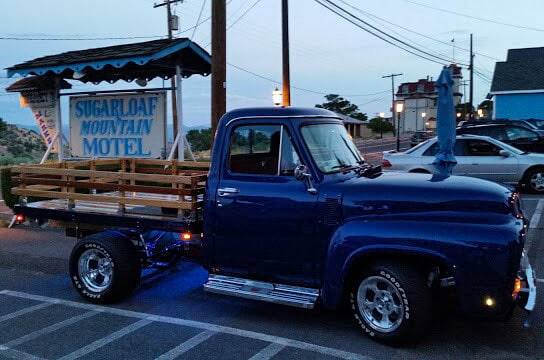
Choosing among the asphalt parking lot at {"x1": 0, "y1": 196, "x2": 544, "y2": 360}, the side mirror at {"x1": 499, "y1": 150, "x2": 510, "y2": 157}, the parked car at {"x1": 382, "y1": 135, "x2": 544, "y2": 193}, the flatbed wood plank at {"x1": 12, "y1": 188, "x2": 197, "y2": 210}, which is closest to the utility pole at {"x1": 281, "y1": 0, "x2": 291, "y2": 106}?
the parked car at {"x1": 382, "y1": 135, "x2": 544, "y2": 193}

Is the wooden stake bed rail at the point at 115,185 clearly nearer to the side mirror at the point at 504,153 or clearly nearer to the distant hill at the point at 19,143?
the side mirror at the point at 504,153

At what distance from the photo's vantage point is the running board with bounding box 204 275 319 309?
4957 mm

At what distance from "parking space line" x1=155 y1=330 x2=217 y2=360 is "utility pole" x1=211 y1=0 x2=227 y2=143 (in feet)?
17.7

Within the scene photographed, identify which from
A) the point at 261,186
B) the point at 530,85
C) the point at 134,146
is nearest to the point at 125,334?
the point at 261,186

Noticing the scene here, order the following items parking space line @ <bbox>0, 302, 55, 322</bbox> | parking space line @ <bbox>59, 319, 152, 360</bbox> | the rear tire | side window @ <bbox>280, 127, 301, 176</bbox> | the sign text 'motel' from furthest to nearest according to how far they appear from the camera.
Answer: the sign text 'motel'
the rear tire
parking space line @ <bbox>0, 302, 55, 322</bbox>
side window @ <bbox>280, 127, 301, 176</bbox>
parking space line @ <bbox>59, 319, 152, 360</bbox>

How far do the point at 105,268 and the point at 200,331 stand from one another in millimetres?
1569

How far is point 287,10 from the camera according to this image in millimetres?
18625

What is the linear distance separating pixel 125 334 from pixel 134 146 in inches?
199

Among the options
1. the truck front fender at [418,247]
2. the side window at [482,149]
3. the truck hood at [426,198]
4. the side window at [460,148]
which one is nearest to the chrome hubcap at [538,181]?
the side window at [482,149]

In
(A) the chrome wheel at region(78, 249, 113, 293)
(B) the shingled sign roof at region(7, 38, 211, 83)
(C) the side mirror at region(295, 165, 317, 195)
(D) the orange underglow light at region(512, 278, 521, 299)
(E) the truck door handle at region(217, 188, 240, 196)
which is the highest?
(B) the shingled sign roof at region(7, 38, 211, 83)

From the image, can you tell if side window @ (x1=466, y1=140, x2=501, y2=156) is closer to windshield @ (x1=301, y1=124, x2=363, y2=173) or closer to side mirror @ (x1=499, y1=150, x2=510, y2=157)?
side mirror @ (x1=499, y1=150, x2=510, y2=157)

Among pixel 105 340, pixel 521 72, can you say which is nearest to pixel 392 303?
pixel 105 340

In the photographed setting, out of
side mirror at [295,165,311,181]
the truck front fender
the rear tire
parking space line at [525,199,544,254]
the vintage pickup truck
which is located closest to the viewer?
the truck front fender

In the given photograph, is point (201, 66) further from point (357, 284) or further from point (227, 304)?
point (357, 284)
